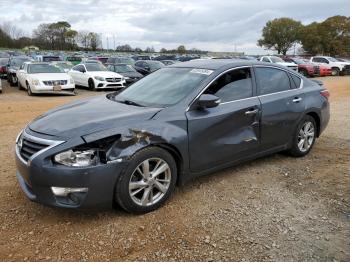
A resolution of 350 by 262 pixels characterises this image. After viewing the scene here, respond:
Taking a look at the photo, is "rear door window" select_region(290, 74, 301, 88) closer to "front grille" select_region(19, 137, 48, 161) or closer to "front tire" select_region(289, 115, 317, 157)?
"front tire" select_region(289, 115, 317, 157)

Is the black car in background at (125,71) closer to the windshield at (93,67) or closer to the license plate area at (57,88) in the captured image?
the windshield at (93,67)

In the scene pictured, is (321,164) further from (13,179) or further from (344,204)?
(13,179)

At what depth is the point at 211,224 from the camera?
3.80 m

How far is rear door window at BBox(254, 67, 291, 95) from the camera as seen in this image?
17.1 ft

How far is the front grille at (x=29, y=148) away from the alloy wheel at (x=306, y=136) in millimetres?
3832

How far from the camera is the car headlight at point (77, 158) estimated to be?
352 centimetres

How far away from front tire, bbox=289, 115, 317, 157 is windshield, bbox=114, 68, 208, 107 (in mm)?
1949

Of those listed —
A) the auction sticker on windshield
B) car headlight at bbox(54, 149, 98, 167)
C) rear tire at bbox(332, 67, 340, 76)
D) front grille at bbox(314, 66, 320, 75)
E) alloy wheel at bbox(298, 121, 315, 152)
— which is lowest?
rear tire at bbox(332, 67, 340, 76)

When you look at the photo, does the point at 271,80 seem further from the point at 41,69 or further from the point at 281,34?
the point at 281,34

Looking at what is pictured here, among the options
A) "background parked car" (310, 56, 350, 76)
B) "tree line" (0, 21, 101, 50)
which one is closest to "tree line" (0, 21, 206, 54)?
"tree line" (0, 21, 101, 50)

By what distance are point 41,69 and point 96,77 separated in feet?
9.09

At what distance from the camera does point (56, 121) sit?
397 centimetres

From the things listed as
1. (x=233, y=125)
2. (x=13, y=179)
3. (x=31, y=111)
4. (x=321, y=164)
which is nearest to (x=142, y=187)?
(x=233, y=125)

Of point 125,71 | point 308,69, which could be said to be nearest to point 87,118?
point 125,71
